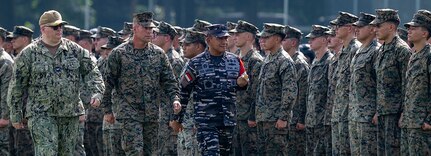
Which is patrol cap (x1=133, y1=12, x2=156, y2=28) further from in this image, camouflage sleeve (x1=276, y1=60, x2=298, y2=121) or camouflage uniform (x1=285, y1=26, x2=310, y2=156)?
camouflage uniform (x1=285, y1=26, x2=310, y2=156)

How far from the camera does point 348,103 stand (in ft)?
53.6

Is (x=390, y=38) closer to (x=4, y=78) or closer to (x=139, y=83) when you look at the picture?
(x=139, y=83)

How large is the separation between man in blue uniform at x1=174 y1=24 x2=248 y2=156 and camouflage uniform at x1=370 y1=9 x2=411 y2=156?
1573 millimetres

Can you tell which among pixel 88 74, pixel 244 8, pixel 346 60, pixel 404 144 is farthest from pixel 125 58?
pixel 244 8

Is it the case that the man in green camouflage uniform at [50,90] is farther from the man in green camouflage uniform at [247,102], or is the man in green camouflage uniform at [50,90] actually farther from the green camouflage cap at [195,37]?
the man in green camouflage uniform at [247,102]

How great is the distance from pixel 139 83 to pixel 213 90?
1.38 m

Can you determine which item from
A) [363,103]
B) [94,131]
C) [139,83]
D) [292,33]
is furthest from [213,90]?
[94,131]

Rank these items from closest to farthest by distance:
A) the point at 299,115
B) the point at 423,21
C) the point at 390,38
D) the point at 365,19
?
1. the point at 423,21
2. the point at 390,38
3. the point at 365,19
4. the point at 299,115

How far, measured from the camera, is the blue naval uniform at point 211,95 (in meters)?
15.6

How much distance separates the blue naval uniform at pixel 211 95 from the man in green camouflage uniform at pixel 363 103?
143cm

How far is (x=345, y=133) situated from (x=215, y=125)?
185cm

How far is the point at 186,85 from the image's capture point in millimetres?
15586

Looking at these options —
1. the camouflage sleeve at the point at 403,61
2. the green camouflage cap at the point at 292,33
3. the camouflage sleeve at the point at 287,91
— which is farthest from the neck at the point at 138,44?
the green camouflage cap at the point at 292,33

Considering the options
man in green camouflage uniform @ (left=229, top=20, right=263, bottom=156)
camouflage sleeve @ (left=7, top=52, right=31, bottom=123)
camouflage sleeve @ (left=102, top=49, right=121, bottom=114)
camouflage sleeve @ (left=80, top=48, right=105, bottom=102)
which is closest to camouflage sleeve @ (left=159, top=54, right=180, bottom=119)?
camouflage sleeve @ (left=102, top=49, right=121, bottom=114)
